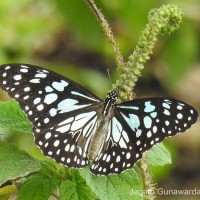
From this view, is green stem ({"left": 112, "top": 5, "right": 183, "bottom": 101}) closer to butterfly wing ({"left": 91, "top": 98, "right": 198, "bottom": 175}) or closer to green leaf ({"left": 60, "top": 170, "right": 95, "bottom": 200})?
butterfly wing ({"left": 91, "top": 98, "right": 198, "bottom": 175})

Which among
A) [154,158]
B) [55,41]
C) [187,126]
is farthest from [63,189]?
[55,41]

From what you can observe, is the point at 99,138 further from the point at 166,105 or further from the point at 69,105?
the point at 166,105

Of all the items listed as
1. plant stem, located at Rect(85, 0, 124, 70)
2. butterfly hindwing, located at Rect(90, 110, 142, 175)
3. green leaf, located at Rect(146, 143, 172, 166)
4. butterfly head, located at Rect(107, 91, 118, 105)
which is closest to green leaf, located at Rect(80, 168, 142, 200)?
butterfly hindwing, located at Rect(90, 110, 142, 175)

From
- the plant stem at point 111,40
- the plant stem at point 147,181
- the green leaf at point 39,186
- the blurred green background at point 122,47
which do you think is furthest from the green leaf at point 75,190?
the blurred green background at point 122,47

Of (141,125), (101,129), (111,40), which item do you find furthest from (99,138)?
(111,40)

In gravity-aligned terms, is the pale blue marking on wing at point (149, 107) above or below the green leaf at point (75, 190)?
above

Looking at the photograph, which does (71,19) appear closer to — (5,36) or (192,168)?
(5,36)

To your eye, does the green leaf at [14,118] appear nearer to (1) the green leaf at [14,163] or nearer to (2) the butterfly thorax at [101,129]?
(1) the green leaf at [14,163]
